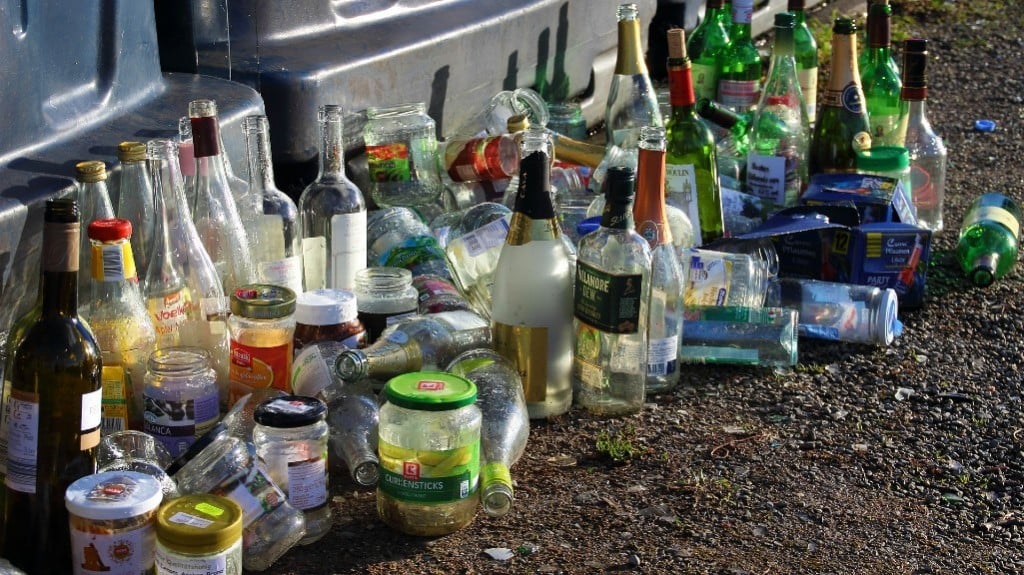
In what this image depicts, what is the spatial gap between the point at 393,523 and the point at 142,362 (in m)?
0.64

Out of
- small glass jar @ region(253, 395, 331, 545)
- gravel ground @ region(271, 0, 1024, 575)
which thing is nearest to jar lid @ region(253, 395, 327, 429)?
small glass jar @ region(253, 395, 331, 545)

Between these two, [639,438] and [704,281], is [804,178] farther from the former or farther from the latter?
[639,438]

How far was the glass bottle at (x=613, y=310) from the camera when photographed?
2.88 metres

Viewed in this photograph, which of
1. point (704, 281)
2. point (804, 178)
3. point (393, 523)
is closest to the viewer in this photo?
point (393, 523)

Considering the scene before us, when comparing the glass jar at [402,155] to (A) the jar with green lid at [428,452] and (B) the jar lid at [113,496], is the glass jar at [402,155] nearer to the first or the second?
(A) the jar with green lid at [428,452]

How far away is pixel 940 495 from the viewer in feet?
9.00

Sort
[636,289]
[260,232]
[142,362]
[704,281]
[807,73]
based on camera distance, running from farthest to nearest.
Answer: [807,73] → [704,281] → [260,232] → [636,289] → [142,362]

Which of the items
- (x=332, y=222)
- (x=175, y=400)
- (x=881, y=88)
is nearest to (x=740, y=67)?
(x=881, y=88)

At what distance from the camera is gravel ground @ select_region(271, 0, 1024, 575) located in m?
2.46

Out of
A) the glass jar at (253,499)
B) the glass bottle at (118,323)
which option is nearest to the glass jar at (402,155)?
the glass bottle at (118,323)

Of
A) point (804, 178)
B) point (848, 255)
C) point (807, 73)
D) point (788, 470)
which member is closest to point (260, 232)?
point (788, 470)

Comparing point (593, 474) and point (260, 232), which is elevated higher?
point (260, 232)

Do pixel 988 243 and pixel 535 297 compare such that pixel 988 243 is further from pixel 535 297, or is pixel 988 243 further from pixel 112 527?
pixel 112 527

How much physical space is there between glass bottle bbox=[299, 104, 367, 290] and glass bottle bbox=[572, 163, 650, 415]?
600 millimetres
